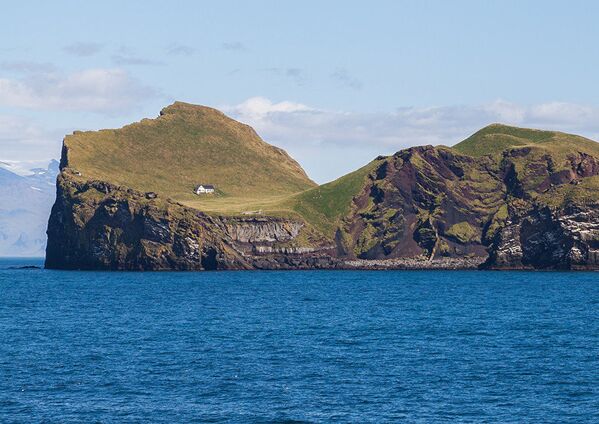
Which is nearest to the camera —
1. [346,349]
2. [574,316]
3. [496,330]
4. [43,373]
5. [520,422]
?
[520,422]

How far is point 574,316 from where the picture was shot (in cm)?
13725

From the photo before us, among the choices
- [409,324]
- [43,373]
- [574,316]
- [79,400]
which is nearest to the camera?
[79,400]

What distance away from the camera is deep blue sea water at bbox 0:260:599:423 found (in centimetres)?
7219

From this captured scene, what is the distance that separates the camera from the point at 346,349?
103 metres

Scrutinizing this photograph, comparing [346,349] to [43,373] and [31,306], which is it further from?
[31,306]

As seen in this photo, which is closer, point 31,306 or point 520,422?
point 520,422

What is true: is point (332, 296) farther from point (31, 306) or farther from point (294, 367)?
point (294, 367)

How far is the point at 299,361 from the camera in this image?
94.1 meters

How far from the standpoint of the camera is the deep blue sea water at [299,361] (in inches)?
2842

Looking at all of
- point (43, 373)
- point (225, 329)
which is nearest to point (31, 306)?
point (225, 329)

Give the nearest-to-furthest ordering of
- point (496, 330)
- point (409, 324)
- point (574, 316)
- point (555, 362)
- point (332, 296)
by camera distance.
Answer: point (555, 362)
point (496, 330)
point (409, 324)
point (574, 316)
point (332, 296)

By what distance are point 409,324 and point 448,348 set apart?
24412 mm

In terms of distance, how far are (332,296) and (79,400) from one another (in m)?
106

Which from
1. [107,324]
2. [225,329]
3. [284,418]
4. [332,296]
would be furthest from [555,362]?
[332,296]
